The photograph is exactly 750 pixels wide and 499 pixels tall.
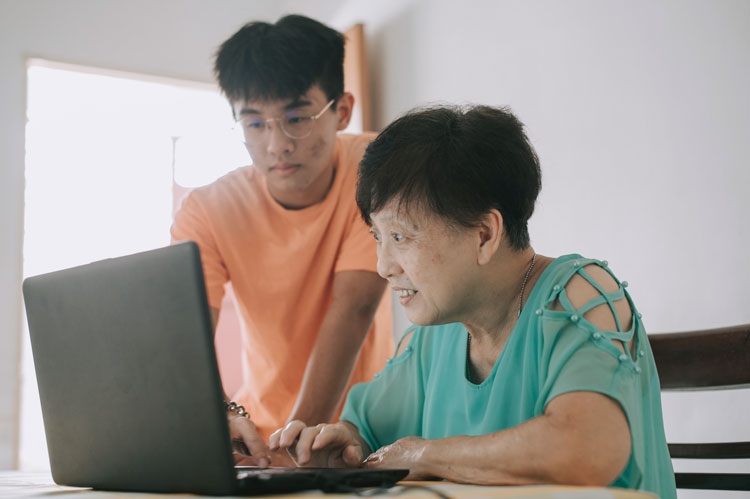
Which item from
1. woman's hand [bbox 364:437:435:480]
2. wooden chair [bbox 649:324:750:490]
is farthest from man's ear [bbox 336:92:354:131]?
woman's hand [bbox 364:437:435:480]

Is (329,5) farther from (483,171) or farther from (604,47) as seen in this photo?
(483,171)

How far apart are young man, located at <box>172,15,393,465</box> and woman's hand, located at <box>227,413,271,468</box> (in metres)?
0.52

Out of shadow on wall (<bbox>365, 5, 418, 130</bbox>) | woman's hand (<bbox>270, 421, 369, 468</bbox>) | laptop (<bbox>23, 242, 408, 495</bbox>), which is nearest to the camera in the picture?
laptop (<bbox>23, 242, 408, 495</bbox>)

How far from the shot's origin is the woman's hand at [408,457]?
100 centimetres

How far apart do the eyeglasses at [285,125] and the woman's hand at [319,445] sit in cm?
88

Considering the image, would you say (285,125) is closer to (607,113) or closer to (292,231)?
(292,231)

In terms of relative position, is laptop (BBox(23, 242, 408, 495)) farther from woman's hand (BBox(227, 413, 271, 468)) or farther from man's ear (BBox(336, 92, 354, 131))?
man's ear (BBox(336, 92, 354, 131))

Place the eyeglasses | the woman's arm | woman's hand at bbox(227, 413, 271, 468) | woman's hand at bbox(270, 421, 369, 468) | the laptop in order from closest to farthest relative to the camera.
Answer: the laptop < the woman's arm < woman's hand at bbox(270, 421, 369, 468) < woman's hand at bbox(227, 413, 271, 468) < the eyeglasses

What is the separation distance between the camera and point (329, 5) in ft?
12.1

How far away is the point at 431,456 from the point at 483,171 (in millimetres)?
425

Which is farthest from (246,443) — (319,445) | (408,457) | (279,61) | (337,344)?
(279,61)

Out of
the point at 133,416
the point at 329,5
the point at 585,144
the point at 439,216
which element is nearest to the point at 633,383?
the point at 439,216

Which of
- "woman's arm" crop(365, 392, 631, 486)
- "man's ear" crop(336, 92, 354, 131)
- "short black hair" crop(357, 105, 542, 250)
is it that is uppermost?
"man's ear" crop(336, 92, 354, 131)

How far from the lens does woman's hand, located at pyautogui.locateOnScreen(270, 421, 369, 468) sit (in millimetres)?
1171
